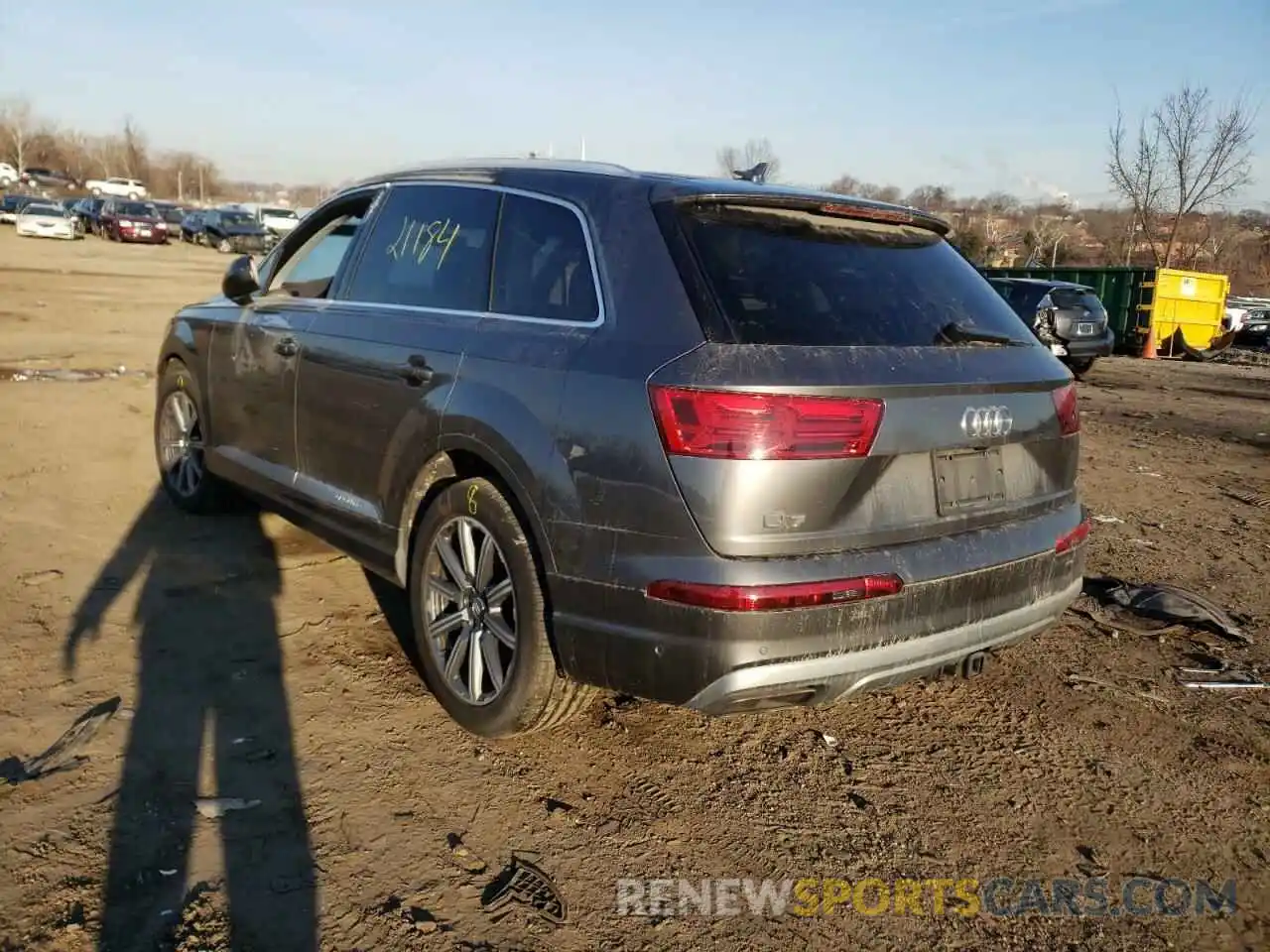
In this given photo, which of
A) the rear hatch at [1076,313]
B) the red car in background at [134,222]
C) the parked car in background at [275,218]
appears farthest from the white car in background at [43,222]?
the rear hatch at [1076,313]

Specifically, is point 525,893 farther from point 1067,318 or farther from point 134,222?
point 134,222

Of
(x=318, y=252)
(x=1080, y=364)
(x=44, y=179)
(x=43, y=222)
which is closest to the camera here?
(x=318, y=252)

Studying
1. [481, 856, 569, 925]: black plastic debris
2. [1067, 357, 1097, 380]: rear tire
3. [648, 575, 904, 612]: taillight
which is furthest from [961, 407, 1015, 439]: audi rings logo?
[1067, 357, 1097, 380]: rear tire

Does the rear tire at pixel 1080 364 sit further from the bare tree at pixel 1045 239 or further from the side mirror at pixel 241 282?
the bare tree at pixel 1045 239

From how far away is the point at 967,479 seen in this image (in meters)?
3.00

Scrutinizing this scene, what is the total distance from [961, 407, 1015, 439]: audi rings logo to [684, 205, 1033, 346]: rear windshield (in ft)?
0.82

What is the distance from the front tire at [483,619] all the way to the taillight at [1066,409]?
68.9 inches

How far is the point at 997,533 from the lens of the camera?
10.1ft

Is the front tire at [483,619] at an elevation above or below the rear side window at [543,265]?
below

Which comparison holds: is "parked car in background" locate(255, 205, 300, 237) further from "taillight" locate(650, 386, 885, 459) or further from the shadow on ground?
"taillight" locate(650, 386, 885, 459)

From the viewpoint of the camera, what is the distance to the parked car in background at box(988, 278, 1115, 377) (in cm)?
1498

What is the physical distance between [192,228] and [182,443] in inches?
1830

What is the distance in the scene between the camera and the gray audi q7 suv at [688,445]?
2660mm

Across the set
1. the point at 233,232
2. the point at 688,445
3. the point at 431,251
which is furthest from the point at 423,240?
the point at 233,232
